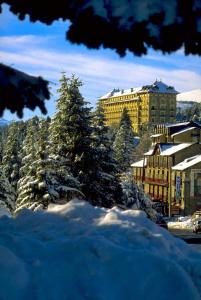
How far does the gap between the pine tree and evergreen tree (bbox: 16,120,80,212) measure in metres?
2.57

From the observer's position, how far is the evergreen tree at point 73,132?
3369 centimetres

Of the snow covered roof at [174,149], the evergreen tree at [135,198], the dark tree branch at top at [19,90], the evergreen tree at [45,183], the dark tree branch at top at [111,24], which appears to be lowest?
the evergreen tree at [135,198]

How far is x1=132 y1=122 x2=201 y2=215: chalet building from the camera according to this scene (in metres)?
71.6

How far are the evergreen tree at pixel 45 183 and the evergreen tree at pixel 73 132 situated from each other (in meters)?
1.66

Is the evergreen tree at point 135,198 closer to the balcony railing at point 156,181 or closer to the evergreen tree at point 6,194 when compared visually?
the evergreen tree at point 6,194

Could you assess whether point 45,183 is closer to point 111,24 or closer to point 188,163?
point 111,24

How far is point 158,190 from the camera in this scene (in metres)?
81.0

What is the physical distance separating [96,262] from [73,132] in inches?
1010

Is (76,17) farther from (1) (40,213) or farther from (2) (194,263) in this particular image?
(1) (40,213)

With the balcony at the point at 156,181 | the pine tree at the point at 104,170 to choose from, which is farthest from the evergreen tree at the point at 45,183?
the balcony at the point at 156,181

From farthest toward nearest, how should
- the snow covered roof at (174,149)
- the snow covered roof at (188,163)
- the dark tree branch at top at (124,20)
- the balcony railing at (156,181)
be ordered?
the balcony railing at (156,181) < the snow covered roof at (174,149) < the snow covered roof at (188,163) < the dark tree branch at top at (124,20)

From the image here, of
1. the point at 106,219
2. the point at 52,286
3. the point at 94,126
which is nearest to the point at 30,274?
the point at 52,286

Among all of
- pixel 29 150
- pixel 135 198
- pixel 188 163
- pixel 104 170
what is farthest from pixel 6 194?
pixel 188 163

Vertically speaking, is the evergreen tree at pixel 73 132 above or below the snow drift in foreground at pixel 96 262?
above
